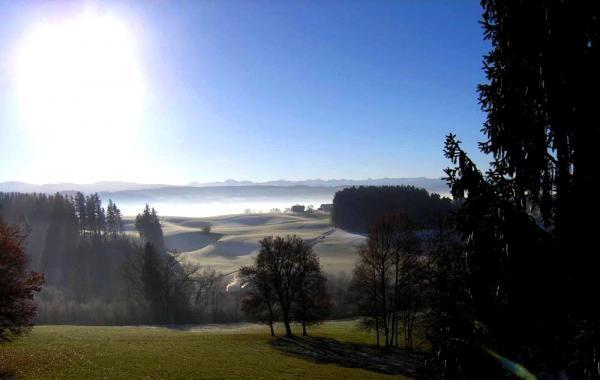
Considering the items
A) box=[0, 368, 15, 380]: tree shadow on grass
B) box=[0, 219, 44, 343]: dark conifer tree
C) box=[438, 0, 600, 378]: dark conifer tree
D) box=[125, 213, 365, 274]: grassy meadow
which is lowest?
box=[125, 213, 365, 274]: grassy meadow

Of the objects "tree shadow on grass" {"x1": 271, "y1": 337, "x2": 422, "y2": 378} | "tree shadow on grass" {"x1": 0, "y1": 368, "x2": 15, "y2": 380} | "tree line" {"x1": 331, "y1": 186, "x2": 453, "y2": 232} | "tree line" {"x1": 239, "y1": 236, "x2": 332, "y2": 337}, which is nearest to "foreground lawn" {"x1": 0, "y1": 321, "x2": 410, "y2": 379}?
"tree shadow on grass" {"x1": 0, "y1": 368, "x2": 15, "y2": 380}

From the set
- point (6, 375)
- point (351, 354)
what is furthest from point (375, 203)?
point (6, 375)

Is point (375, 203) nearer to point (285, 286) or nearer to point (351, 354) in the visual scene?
point (285, 286)

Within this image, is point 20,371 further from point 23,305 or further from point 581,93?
point 581,93

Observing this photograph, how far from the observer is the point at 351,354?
3897 centimetres

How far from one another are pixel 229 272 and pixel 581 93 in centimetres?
12664

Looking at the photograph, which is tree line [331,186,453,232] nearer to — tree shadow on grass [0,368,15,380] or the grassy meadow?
the grassy meadow

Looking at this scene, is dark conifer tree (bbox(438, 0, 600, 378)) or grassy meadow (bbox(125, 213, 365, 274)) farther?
grassy meadow (bbox(125, 213, 365, 274))

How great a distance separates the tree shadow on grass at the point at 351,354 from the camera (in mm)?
34188

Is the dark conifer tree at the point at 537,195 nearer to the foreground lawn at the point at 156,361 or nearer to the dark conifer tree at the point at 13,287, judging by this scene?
the foreground lawn at the point at 156,361

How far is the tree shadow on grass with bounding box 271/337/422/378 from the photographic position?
3419cm

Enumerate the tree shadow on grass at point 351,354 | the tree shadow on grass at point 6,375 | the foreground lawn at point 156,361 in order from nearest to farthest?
the tree shadow on grass at point 6,375 → the foreground lawn at point 156,361 → the tree shadow on grass at point 351,354

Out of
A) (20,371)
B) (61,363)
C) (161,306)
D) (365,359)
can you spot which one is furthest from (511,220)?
(161,306)

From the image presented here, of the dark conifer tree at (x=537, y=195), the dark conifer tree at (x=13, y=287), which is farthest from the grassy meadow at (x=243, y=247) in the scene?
the dark conifer tree at (x=537, y=195)
